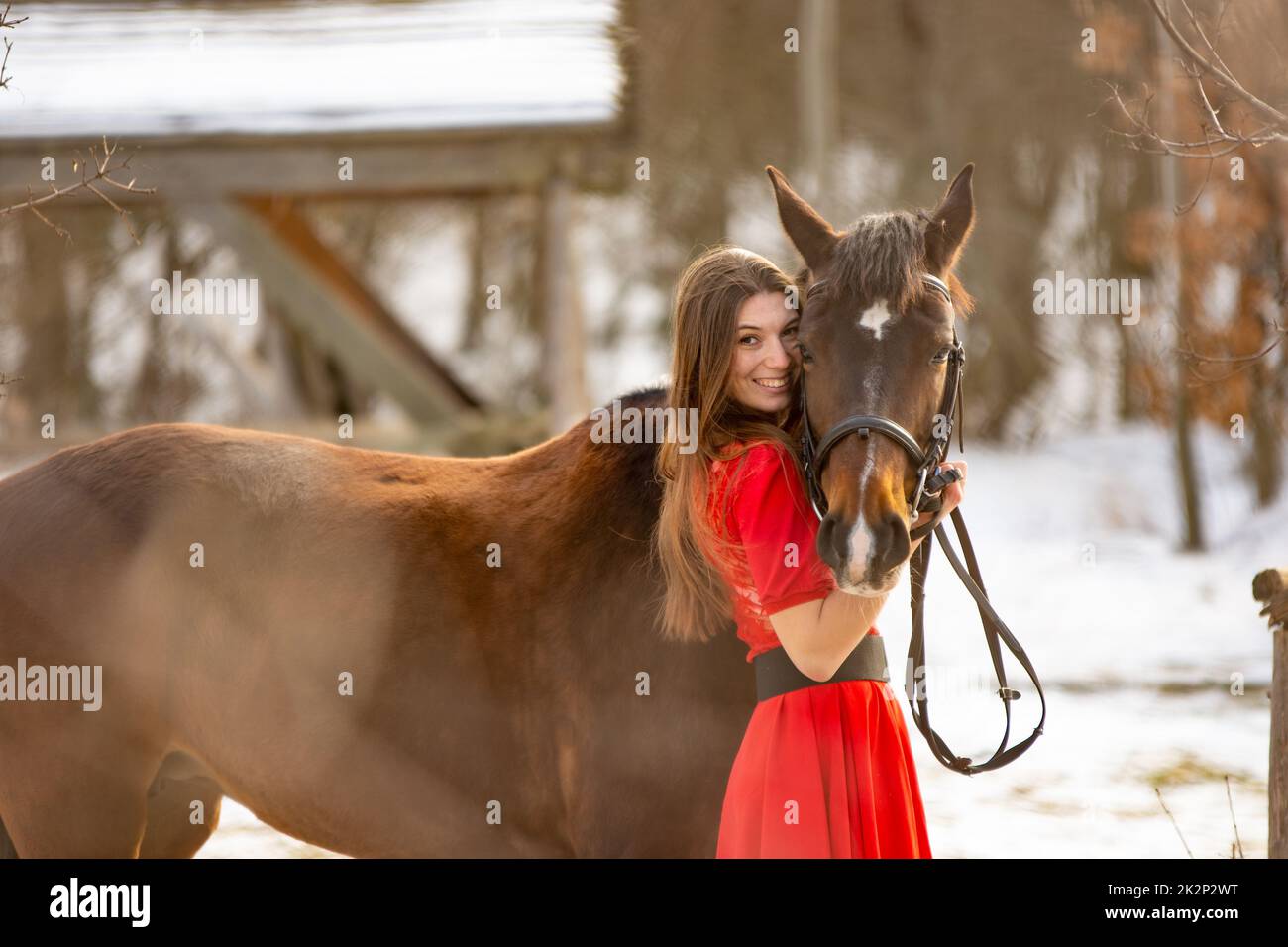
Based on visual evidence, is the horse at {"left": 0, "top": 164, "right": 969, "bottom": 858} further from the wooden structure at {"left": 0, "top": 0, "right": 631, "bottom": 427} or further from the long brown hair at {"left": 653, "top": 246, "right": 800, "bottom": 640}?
the wooden structure at {"left": 0, "top": 0, "right": 631, "bottom": 427}

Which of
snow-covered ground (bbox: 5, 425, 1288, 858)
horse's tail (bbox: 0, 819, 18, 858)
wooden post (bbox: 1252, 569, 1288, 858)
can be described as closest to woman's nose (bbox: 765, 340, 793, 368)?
wooden post (bbox: 1252, 569, 1288, 858)

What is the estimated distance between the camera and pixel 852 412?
2.27m

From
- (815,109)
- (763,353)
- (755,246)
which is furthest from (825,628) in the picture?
(755,246)

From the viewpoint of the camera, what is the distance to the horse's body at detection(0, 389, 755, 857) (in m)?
2.92

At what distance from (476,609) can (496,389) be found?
13358 mm

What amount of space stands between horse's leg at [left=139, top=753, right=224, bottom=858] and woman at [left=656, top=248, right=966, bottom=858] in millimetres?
1465

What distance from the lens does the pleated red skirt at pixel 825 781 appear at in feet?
7.75

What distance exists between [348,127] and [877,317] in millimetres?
6293

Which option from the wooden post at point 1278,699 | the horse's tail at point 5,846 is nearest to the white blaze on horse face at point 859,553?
the wooden post at point 1278,699

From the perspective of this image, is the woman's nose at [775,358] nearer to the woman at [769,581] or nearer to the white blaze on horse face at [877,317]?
the woman at [769,581]

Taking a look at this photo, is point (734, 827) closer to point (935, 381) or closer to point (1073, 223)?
point (935, 381)

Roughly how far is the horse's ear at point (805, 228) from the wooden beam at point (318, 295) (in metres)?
5.88

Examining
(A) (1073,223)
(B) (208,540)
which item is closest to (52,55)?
(B) (208,540)
